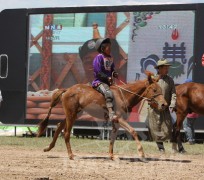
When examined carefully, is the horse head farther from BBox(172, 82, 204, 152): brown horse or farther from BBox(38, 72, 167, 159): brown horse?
BBox(172, 82, 204, 152): brown horse

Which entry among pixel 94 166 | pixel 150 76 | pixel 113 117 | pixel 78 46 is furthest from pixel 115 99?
pixel 78 46

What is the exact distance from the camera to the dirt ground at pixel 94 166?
906cm

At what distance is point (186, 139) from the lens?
1991 cm

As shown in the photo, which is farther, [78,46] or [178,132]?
[78,46]

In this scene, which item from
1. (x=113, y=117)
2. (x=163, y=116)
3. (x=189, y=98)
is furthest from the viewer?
(x=189, y=98)

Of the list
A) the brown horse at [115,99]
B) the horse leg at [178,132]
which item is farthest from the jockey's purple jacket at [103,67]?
the horse leg at [178,132]

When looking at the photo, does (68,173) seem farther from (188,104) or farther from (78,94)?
(188,104)

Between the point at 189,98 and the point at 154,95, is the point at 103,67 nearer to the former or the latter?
the point at 154,95

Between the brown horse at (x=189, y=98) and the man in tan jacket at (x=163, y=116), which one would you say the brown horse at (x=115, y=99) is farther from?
the brown horse at (x=189, y=98)

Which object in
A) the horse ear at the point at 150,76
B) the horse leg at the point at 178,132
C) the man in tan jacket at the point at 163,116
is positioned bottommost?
the horse leg at the point at 178,132

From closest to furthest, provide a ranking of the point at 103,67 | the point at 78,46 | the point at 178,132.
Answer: the point at 103,67 → the point at 178,132 → the point at 78,46

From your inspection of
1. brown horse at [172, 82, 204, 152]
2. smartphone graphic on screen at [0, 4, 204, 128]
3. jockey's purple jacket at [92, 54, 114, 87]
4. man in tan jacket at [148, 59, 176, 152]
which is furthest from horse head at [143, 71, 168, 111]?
smartphone graphic on screen at [0, 4, 204, 128]

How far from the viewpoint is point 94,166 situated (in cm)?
1052

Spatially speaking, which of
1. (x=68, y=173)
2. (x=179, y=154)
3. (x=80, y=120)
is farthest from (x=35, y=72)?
(x=68, y=173)
